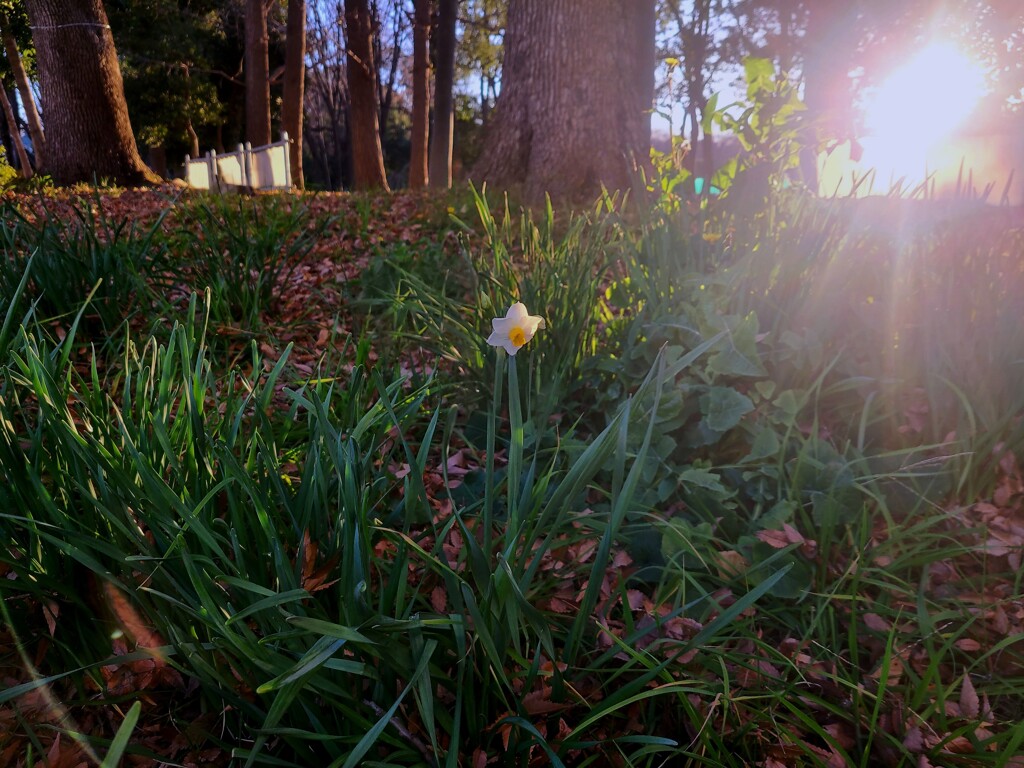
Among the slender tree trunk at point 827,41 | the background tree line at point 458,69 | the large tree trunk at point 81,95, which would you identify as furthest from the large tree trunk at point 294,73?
the slender tree trunk at point 827,41

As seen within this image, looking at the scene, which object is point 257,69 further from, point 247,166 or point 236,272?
point 236,272

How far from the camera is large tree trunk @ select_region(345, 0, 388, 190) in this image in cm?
1369

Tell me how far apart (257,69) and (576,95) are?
11.0 metres

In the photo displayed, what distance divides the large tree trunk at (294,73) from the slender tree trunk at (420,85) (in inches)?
86.5

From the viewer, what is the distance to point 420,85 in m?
14.4

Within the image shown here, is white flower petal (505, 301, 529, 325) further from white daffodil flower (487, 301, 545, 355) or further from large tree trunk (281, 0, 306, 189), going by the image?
large tree trunk (281, 0, 306, 189)

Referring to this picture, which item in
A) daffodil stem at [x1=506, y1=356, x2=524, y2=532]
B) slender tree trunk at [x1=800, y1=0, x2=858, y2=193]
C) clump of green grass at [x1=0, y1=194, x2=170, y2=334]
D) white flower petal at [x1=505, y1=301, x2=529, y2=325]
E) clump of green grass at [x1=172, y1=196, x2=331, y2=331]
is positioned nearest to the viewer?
daffodil stem at [x1=506, y1=356, x2=524, y2=532]

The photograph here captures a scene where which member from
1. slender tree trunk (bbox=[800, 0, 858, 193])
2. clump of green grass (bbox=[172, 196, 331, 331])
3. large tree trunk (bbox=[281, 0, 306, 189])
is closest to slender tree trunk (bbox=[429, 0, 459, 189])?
large tree trunk (bbox=[281, 0, 306, 189])

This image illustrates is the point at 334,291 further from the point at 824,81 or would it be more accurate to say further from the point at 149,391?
the point at 824,81

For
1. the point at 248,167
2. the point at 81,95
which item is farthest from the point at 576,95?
the point at 248,167

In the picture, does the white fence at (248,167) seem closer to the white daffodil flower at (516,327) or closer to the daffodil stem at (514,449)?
the white daffodil flower at (516,327)

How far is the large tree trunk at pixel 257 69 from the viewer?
13.4 metres

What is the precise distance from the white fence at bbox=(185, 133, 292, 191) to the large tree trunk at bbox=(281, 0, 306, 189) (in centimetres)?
23

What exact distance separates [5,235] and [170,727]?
238 centimetres
